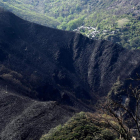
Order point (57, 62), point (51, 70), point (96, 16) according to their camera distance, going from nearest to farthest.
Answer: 1. point (51, 70)
2. point (57, 62)
3. point (96, 16)

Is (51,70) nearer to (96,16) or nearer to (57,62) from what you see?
(57,62)

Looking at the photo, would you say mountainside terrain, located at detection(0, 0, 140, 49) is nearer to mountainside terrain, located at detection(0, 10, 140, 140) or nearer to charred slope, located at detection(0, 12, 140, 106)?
charred slope, located at detection(0, 12, 140, 106)

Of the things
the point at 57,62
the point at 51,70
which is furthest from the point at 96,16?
the point at 51,70

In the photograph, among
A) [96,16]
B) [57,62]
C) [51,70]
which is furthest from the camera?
[96,16]

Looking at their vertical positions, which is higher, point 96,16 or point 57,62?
point 96,16

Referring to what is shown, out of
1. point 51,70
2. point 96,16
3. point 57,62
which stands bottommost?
point 51,70

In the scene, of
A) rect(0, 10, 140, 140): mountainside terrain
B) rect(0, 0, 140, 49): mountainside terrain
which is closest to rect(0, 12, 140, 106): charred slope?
rect(0, 10, 140, 140): mountainside terrain

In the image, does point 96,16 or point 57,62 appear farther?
point 96,16

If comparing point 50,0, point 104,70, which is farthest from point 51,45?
point 50,0
